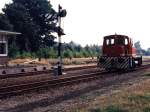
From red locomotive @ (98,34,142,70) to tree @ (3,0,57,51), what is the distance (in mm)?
27191

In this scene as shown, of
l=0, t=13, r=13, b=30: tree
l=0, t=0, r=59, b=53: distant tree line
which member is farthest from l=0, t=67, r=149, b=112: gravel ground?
l=0, t=13, r=13, b=30: tree

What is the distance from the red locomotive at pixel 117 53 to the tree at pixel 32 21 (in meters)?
27.2

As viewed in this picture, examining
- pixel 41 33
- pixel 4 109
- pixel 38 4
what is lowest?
pixel 4 109

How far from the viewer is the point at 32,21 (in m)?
61.5

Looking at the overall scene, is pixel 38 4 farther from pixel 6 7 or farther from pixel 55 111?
pixel 55 111

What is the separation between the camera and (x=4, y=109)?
1355 cm

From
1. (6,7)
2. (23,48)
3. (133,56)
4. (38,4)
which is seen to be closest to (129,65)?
(133,56)

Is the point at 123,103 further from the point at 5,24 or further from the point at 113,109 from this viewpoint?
the point at 5,24

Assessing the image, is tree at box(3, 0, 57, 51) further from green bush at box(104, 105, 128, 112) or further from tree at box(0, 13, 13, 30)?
green bush at box(104, 105, 128, 112)

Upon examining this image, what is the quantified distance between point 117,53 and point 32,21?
106 ft

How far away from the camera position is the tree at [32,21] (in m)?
57.3

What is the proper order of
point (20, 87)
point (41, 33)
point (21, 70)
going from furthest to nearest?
point (41, 33) → point (21, 70) → point (20, 87)

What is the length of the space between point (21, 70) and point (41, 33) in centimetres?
3441

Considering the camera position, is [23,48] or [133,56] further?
[23,48]
